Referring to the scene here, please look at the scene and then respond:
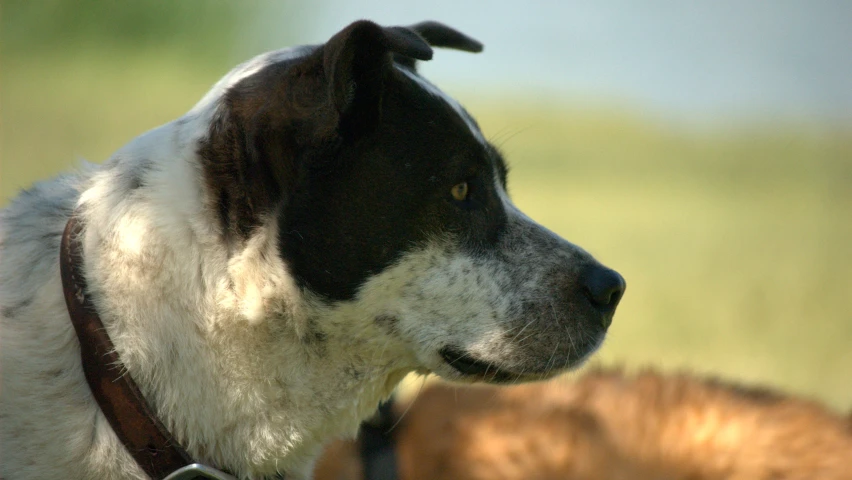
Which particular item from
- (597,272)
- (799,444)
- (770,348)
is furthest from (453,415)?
(770,348)

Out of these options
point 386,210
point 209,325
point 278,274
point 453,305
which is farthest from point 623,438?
point 209,325

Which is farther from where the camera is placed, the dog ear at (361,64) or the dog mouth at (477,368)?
the dog mouth at (477,368)

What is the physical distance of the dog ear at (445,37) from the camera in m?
2.79

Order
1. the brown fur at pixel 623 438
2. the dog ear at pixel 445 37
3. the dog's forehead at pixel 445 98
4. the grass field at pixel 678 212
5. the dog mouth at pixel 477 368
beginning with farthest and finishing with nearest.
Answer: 1. the grass field at pixel 678 212
2. the brown fur at pixel 623 438
3. the dog ear at pixel 445 37
4. the dog's forehead at pixel 445 98
5. the dog mouth at pixel 477 368

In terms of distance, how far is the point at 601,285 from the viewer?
233 cm

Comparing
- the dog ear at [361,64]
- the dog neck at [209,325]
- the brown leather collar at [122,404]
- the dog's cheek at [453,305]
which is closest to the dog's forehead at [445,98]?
the dog ear at [361,64]

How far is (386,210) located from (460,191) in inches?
9.2

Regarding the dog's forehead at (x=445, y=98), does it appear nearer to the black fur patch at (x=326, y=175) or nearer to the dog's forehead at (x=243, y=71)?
the black fur patch at (x=326, y=175)

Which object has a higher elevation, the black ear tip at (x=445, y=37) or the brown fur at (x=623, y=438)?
the black ear tip at (x=445, y=37)

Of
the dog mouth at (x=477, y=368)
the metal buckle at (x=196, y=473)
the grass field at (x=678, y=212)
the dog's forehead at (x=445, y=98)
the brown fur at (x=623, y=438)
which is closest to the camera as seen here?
the metal buckle at (x=196, y=473)

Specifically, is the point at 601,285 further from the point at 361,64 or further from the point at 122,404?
the point at 122,404

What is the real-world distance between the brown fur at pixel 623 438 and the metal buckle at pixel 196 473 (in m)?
0.97

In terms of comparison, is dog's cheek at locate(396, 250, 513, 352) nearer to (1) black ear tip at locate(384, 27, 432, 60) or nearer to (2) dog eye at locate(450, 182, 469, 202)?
(2) dog eye at locate(450, 182, 469, 202)

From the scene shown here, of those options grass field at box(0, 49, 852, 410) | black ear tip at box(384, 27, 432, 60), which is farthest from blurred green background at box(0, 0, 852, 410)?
black ear tip at box(384, 27, 432, 60)
